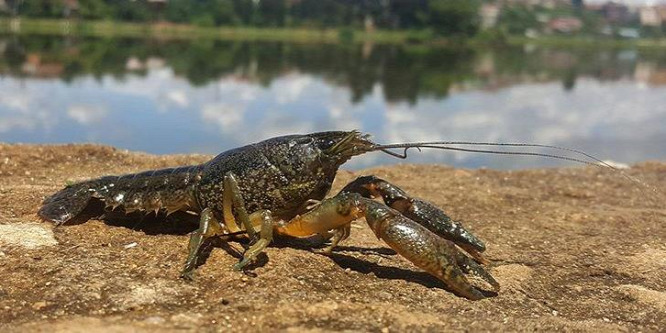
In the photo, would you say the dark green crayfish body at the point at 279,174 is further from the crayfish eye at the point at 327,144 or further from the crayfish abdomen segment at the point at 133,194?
the crayfish abdomen segment at the point at 133,194

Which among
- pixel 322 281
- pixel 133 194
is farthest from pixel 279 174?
pixel 133 194

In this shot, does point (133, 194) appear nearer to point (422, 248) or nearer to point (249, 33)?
point (422, 248)

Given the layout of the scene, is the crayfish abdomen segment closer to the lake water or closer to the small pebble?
the small pebble

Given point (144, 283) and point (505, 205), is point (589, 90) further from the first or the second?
point (144, 283)

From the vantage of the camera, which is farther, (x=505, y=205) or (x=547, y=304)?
(x=505, y=205)

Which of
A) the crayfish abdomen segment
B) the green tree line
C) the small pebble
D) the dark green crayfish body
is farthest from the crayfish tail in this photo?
the green tree line

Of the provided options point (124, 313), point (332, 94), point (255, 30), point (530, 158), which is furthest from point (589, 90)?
point (255, 30)

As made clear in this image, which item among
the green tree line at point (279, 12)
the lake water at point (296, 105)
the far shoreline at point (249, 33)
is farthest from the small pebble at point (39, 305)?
the green tree line at point (279, 12)
